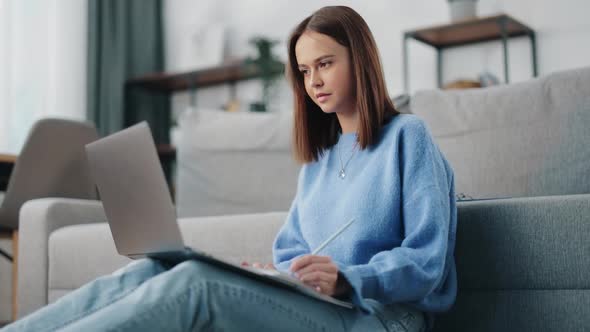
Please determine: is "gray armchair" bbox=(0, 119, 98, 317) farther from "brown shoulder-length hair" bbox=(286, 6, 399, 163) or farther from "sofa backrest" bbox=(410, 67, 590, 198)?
"brown shoulder-length hair" bbox=(286, 6, 399, 163)

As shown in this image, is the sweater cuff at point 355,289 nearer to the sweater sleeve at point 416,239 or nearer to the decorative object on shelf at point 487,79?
the sweater sleeve at point 416,239

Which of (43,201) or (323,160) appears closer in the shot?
(323,160)

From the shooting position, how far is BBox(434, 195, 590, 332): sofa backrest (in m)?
1.18

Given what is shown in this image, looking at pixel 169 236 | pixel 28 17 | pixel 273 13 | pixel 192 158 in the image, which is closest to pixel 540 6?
pixel 273 13

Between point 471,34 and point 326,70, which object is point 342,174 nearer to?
point 326,70

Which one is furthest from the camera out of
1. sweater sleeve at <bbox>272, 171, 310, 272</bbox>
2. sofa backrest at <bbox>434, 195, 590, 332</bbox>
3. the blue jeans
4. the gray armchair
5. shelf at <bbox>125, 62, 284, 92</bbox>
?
shelf at <bbox>125, 62, 284, 92</bbox>

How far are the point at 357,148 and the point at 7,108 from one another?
2811mm

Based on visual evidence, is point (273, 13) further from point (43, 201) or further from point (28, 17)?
point (43, 201)

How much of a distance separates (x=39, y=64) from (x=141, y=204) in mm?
3142

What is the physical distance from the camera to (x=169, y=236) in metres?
0.88

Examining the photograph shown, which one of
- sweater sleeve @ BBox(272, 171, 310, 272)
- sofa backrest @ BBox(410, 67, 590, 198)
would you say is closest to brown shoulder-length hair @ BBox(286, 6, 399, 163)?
sweater sleeve @ BBox(272, 171, 310, 272)

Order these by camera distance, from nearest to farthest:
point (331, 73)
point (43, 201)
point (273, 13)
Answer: point (331, 73) < point (43, 201) < point (273, 13)

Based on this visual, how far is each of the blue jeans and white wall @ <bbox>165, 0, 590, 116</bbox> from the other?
2597 millimetres

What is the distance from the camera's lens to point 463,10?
3232 mm
